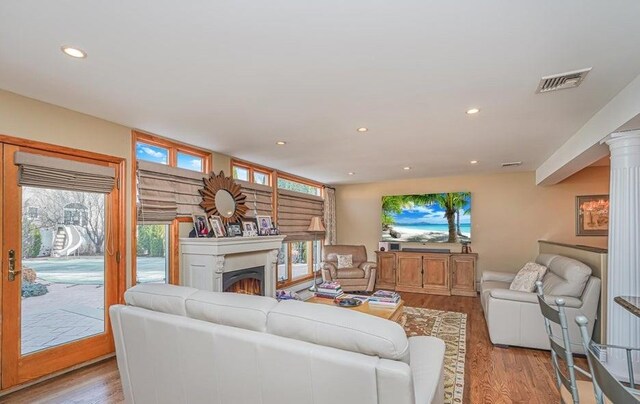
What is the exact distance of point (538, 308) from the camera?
3.43 m

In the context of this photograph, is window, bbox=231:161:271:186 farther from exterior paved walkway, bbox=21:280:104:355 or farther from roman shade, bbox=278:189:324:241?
exterior paved walkway, bbox=21:280:104:355

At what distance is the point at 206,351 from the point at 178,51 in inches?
66.6

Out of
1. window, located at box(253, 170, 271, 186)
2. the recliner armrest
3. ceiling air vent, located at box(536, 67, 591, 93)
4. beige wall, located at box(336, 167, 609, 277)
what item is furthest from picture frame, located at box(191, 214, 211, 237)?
beige wall, located at box(336, 167, 609, 277)

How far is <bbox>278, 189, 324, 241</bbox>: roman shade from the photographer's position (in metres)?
5.98

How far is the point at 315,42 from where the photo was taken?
5.98 ft

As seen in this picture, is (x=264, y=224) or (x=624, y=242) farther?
(x=264, y=224)

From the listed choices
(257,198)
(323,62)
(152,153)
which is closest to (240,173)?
(257,198)

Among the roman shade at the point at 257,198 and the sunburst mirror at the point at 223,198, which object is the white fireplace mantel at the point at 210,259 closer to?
the sunburst mirror at the point at 223,198

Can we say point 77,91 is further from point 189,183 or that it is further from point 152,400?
point 152,400

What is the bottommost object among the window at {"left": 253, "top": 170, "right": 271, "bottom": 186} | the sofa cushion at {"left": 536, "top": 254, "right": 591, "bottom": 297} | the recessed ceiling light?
the sofa cushion at {"left": 536, "top": 254, "right": 591, "bottom": 297}

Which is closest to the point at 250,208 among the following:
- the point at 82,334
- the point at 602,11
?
the point at 82,334

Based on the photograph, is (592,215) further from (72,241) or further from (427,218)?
(72,241)

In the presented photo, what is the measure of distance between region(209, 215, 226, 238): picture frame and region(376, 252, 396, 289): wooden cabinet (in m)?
3.63

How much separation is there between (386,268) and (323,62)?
5.34 meters
